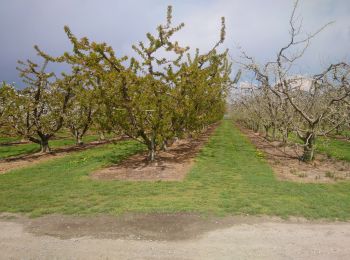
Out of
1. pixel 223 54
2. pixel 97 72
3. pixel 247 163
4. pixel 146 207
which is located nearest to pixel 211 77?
pixel 223 54

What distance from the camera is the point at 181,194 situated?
1135cm

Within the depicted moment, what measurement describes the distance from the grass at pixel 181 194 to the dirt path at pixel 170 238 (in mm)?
711

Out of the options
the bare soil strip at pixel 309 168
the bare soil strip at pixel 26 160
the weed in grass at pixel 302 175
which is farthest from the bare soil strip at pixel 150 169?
the weed in grass at pixel 302 175

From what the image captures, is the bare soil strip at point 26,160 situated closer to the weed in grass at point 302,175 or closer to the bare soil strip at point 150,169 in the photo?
the bare soil strip at point 150,169

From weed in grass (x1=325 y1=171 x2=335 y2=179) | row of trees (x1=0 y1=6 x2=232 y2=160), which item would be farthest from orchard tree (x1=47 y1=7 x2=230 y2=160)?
weed in grass (x1=325 y1=171 x2=335 y2=179)

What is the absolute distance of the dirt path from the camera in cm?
662

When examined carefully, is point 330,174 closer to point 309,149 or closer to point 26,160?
point 309,149

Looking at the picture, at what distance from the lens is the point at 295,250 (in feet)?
22.2

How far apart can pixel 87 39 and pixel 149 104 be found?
376cm

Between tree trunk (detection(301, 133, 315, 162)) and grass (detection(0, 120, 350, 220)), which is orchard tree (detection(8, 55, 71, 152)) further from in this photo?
tree trunk (detection(301, 133, 315, 162))

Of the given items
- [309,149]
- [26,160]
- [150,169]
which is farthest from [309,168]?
[26,160]

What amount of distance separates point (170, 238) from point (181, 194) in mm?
3930

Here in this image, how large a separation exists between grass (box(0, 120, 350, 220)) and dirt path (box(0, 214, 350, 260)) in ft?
2.33

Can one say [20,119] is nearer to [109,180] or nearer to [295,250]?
[109,180]
